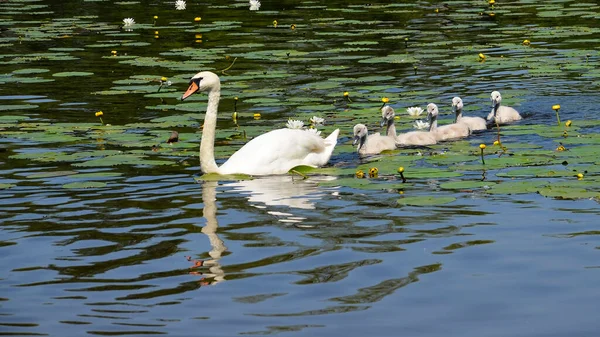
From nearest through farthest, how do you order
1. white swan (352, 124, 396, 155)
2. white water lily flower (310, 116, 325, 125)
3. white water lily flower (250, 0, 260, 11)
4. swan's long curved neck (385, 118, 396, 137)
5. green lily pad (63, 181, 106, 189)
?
green lily pad (63, 181, 106, 189), white swan (352, 124, 396, 155), swan's long curved neck (385, 118, 396, 137), white water lily flower (310, 116, 325, 125), white water lily flower (250, 0, 260, 11)

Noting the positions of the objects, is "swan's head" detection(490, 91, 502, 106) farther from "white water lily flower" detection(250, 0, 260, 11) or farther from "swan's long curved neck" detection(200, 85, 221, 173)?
"white water lily flower" detection(250, 0, 260, 11)

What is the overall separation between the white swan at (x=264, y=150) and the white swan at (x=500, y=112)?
2.80m

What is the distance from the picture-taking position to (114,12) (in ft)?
99.6

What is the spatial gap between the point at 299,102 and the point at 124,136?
3.13 m

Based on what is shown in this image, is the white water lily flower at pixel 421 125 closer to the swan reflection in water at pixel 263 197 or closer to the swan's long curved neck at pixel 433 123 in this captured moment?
the swan's long curved neck at pixel 433 123

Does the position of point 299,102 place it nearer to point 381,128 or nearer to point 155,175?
point 381,128

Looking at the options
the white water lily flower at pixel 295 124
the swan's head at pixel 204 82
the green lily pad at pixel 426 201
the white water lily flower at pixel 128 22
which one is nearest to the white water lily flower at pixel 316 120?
the white water lily flower at pixel 295 124

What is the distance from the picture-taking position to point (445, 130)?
13.5 metres

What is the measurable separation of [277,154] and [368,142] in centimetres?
134

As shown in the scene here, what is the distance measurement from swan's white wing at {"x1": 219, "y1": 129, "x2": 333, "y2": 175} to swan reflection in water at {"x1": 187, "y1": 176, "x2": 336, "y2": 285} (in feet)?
0.52

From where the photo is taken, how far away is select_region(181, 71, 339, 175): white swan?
11570mm

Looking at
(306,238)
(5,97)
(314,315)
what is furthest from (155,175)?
(5,97)

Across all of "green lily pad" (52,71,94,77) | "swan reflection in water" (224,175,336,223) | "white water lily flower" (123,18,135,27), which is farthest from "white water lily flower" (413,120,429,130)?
"white water lily flower" (123,18,135,27)

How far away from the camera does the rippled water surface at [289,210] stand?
7.09 metres
